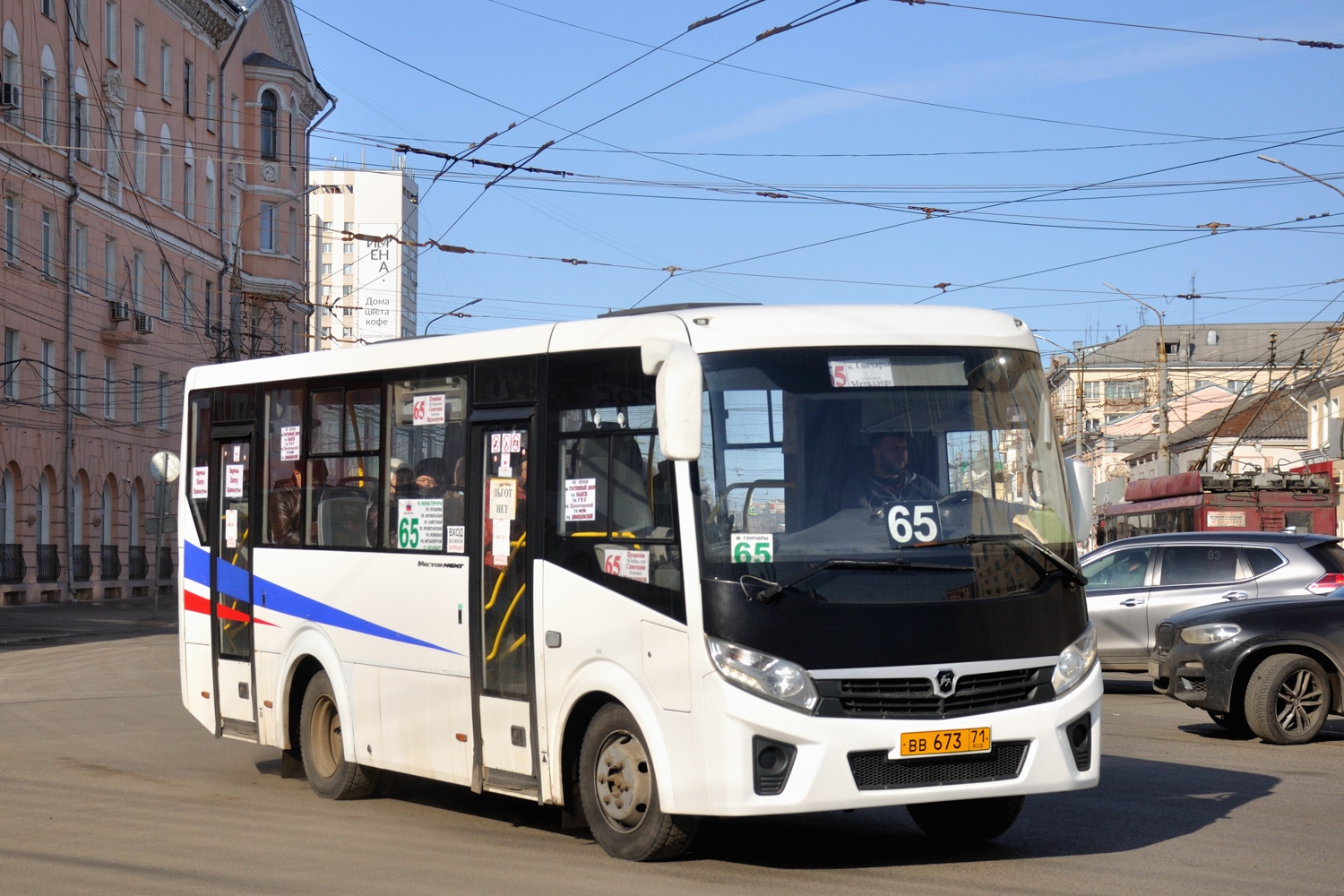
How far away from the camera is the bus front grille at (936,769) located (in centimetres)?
784

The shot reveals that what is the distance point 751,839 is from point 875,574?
6.63ft

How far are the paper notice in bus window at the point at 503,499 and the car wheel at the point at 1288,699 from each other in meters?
7.22

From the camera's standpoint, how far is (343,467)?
11047 mm

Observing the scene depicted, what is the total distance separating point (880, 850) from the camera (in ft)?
29.3

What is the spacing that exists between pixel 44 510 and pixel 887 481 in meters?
40.6

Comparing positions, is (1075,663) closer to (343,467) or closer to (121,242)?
(343,467)

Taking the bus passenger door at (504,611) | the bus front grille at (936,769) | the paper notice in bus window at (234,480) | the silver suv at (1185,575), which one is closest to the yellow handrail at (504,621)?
the bus passenger door at (504,611)

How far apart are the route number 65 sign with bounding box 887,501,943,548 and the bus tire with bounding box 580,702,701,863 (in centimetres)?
153

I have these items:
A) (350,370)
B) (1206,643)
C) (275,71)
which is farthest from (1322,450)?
(350,370)

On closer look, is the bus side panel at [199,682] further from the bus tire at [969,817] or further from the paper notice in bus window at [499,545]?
the bus tire at [969,817]

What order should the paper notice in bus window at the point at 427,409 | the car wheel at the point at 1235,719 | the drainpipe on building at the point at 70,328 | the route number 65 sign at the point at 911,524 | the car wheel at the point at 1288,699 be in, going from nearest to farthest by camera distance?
the route number 65 sign at the point at 911,524 < the paper notice in bus window at the point at 427,409 < the car wheel at the point at 1288,699 < the car wheel at the point at 1235,719 < the drainpipe on building at the point at 70,328

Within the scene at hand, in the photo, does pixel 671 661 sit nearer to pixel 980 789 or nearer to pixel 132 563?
pixel 980 789

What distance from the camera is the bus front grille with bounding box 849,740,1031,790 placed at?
784cm

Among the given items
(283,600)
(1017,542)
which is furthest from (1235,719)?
(283,600)
